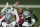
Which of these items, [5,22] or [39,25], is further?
[39,25]

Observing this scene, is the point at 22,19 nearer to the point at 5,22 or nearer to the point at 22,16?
the point at 22,16

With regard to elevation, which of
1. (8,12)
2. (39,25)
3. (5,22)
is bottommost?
(39,25)

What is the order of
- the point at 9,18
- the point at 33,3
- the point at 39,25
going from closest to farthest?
the point at 9,18
the point at 39,25
the point at 33,3

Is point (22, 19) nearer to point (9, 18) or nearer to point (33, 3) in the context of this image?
point (9, 18)

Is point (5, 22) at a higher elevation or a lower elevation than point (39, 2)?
lower

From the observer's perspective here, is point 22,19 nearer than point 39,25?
Yes

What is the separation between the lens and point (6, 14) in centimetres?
211

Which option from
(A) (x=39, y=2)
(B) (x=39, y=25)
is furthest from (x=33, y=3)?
(B) (x=39, y=25)

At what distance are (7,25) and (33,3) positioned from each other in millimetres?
2974

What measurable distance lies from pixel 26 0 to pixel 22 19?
3006mm

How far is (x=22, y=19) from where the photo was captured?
2.15 metres

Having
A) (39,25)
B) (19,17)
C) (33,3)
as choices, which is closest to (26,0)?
(33,3)

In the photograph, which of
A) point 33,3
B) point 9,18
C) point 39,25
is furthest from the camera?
point 33,3

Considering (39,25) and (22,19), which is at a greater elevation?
(22,19)
